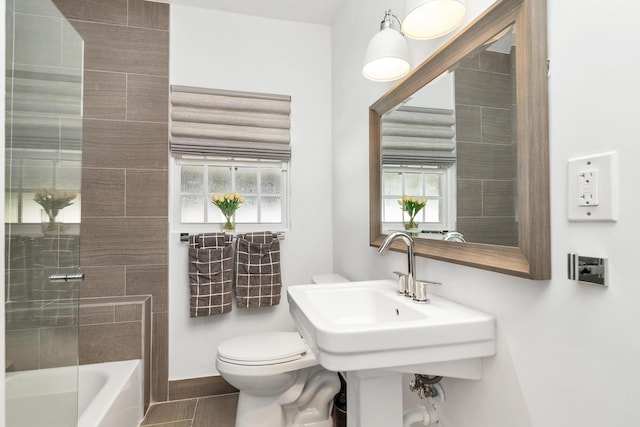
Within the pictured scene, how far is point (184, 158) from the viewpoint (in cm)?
224

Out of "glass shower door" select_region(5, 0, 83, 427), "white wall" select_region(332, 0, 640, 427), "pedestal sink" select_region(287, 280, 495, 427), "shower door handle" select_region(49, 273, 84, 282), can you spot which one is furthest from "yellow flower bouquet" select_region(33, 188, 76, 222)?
"white wall" select_region(332, 0, 640, 427)

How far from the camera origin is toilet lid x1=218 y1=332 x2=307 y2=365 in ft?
5.20

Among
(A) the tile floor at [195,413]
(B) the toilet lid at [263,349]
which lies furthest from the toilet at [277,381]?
(A) the tile floor at [195,413]

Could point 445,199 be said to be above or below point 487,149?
below

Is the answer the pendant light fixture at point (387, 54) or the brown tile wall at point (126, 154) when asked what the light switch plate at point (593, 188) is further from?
the brown tile wall at point (126, 154)

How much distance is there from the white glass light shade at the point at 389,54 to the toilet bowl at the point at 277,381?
1.37 m

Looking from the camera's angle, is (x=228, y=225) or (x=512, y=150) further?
(x=228, y=225)

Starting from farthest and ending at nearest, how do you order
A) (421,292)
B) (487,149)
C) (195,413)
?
(195,413) < (421,292) < (487,149)

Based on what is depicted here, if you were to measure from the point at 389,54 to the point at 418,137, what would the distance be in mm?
A: 340

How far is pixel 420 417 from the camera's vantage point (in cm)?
117

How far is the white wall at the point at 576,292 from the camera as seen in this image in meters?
0.62

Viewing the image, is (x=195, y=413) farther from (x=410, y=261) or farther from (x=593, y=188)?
(x=593, y=188)

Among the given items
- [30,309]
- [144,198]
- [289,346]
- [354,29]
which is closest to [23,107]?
[30,309]

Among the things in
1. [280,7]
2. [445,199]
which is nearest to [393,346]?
[445,199]
